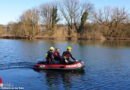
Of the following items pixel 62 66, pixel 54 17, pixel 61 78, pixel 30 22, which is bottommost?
pixel 61 78

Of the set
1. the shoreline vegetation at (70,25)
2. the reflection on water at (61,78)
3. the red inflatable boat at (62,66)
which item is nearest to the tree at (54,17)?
the shoreline vegetation at (70,25)

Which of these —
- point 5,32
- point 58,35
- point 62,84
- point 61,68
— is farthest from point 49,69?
point 5,32

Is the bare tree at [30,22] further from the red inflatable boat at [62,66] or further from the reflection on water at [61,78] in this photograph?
the reflection on water at [61,78]

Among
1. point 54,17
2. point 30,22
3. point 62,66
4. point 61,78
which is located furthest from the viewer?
point 54,17

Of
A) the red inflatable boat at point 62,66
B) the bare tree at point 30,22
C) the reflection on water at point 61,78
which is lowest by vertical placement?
the reflection on water at point 61,78

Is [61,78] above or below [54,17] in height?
below

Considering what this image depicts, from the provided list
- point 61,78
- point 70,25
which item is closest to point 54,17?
point 70,25

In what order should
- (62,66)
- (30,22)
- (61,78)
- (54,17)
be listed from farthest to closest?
(54,17) → (30,22) → (62,66) → (61,78)

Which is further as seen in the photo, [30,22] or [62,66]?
[30,22]

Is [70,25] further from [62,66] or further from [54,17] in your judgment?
[62,66]

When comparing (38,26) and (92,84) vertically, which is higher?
(38,26)

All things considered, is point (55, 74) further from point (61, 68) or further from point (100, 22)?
point (100, 22)

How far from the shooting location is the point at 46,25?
57.2 m

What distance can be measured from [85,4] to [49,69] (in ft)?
156
